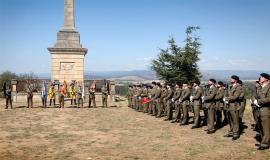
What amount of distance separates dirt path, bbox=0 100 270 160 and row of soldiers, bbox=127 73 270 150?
1.60ft

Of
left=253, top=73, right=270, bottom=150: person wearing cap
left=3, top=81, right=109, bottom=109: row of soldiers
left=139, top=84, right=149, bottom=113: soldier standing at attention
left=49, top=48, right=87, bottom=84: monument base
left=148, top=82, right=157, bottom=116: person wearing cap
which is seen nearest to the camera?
left=253, top=73, right=270, bottom=150: person wearing cap

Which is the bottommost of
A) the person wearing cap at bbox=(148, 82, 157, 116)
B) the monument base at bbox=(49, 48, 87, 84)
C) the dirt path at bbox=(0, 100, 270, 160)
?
the dirt path at bbox=(0, 100, 270, 160)

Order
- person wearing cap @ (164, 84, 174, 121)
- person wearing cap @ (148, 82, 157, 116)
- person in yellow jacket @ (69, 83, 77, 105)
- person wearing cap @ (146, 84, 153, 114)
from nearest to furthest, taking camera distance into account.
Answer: person wearing cap @ (164, 84, 174, 121)
person wearing cap @ (148, 82, 157, 116)
person wearing cap @ (146, 84, 153, 114)
person in yellow jacket @ (69, 83, 77, 105)

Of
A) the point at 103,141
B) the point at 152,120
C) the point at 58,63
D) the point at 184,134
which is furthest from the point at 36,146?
the point at 58,63

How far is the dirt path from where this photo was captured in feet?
29.6

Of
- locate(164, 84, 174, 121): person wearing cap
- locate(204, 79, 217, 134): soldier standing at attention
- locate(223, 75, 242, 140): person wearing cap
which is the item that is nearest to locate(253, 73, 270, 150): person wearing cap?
locate(223, 75, 242, 140): person wearing cap

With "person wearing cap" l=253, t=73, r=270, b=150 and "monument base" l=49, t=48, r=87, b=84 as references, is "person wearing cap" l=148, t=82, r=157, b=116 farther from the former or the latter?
"person wearing cap" l=253, t=73, r=270, b=150

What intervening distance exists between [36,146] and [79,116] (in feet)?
24.0

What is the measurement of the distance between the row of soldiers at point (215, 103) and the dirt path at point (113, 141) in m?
0.49

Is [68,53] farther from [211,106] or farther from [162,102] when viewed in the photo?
[211,106]

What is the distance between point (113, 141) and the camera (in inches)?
Answer: 430

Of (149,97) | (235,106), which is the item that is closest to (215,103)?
(235,106)

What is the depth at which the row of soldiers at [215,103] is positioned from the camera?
31.5ft

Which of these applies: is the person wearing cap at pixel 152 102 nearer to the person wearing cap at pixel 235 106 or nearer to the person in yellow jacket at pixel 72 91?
the person in yellow jacket at pixel 72 91
